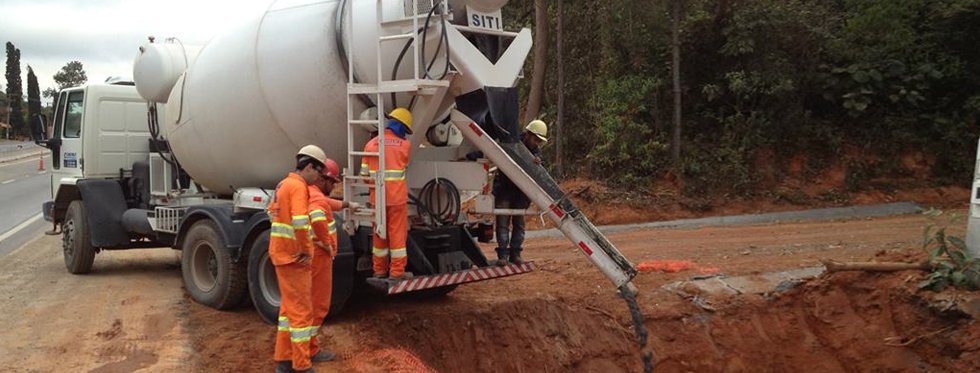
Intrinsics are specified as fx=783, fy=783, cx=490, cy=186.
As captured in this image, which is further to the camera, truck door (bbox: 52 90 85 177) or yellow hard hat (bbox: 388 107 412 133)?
truck door (bbox: 52 90 85 177)

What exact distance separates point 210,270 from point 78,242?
2849 millimetres

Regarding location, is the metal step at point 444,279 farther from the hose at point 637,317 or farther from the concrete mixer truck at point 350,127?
the hose at point 637,317

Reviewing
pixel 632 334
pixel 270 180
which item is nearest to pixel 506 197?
pixel 632 334

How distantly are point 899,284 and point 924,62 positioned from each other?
10607 mm

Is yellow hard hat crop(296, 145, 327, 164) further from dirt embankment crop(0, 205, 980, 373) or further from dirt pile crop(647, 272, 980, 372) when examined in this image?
dirt pile crop(647, 272, 980, 372)

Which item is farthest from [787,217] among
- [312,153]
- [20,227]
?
[20,227]

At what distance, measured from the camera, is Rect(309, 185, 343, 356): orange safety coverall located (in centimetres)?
557

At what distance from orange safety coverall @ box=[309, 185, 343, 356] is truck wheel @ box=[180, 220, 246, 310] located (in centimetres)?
178

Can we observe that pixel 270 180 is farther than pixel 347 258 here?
Yes

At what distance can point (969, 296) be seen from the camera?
6461mm

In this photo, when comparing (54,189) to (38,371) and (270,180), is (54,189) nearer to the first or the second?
(270,180)

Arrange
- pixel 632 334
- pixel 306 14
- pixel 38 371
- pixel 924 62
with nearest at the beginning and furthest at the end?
pixel 38 371
pixel 306 14
pixel 632 334
pixel 924 62

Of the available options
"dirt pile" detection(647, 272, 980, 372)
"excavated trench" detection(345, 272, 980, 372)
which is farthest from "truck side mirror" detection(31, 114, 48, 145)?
"dirt pile" detection(647, 272, 980, 372)

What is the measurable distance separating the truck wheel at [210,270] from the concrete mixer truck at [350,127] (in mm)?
18
